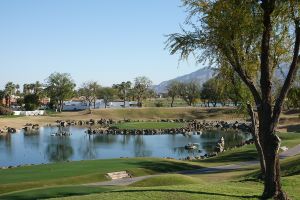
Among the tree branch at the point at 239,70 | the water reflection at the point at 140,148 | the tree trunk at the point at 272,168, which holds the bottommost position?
the water reflection at the point at 140,148

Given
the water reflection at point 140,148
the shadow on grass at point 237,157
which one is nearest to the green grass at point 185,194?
the shadow on grass at point 237,157

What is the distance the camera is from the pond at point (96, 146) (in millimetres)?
67125

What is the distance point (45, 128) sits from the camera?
12175 cm

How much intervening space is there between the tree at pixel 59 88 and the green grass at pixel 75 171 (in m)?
123

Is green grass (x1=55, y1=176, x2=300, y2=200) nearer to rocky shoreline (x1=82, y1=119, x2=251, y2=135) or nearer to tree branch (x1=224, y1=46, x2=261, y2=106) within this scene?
tree branch (x1=224, y1=46, x2=261, y2=106)

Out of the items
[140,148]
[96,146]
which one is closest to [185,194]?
[140,148]

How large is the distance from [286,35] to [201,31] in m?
3.72

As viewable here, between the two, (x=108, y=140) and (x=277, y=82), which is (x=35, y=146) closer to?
(x=108, y=140)

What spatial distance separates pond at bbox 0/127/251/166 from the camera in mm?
67125

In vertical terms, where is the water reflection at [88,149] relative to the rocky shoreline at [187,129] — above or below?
below

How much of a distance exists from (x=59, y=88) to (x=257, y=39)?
15851cm

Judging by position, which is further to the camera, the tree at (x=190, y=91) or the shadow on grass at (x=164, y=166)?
the tree at (x=190, y=91)

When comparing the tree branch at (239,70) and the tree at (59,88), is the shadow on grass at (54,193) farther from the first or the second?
the tree at (59,88)

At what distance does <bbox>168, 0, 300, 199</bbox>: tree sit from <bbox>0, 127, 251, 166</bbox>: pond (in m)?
45.1
